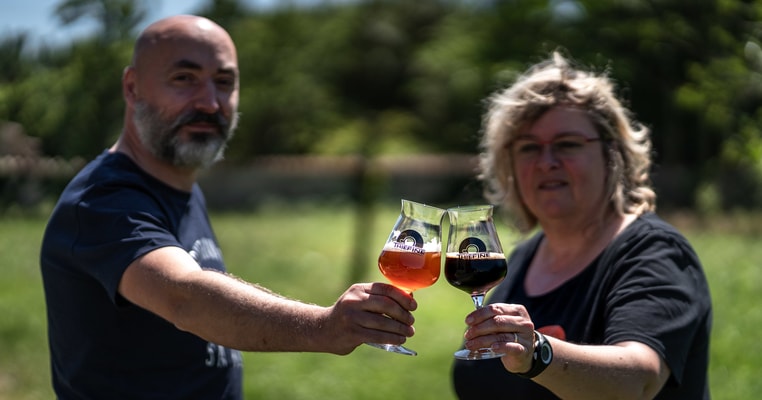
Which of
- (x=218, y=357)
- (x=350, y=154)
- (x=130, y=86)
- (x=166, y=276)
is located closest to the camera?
(x=166, y=276)

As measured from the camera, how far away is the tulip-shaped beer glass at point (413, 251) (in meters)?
2.26

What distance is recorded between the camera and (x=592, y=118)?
3254 millimetres

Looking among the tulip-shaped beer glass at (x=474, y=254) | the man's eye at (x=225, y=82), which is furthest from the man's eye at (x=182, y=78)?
the tulip-shaped beer glass at (x=474, y=254)

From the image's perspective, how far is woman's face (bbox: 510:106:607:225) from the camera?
125 inches

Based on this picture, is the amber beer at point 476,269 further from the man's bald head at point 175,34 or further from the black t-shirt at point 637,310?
the man's bald head at point 175,34

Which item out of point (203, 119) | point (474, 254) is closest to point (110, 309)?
point (203, 119)

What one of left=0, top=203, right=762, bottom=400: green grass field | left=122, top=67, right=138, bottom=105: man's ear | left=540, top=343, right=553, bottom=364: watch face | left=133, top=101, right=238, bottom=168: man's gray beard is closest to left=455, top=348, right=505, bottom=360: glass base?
left=540, top=343, right=553, bottom=364: watch face

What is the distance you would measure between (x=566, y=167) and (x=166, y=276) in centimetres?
145

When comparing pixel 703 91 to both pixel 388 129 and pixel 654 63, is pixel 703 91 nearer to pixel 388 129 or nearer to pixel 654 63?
pixel 654 63

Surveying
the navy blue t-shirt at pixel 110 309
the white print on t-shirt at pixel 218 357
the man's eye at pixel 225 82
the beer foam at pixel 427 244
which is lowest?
Result: the white print on t-shirt at pixel 218 357

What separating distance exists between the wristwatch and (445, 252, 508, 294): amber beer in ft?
0.60

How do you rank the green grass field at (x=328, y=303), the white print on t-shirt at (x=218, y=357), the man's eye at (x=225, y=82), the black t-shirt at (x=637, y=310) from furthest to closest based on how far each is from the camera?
the green grass field at (x=328, y=303) < the man's eye at (x=225, y=82) < the white print on t-shirt at (x=218, y=357) < the black t-shirt at (x=637, y=310)

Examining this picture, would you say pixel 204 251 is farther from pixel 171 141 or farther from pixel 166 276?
pixel 166 276

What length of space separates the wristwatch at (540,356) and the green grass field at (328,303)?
455 cm
